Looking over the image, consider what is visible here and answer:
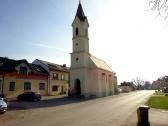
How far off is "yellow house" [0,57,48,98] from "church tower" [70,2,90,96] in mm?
6507

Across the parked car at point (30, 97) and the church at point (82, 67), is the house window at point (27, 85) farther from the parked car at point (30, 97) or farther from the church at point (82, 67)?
the church at point (82, 67)

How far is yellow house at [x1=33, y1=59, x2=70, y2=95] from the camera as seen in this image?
167ft

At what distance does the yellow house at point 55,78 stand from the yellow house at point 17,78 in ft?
10.9

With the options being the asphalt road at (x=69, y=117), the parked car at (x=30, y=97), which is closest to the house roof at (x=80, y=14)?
the parked car at (x=30, y=97)

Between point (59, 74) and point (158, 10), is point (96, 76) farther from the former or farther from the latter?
point (158, 10)

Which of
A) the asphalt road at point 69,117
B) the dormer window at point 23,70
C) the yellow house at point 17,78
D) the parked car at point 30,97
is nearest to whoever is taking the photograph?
the asphalt road at point 69,117

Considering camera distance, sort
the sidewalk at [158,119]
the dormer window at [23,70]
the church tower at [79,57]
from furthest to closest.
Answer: the church tower at [79,57], the dormer window at [23,70], the sidewalk at [158,119]

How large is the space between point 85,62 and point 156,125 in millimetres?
35490

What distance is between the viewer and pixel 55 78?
53219 millimetres

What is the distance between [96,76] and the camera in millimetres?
49656

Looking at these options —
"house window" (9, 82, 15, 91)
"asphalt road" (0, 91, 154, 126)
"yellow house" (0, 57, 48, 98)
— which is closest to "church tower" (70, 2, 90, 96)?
"yellow house" (0, 57, 48, 98)

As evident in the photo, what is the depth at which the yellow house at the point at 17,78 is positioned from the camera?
3717 centimetres

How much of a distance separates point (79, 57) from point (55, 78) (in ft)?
30.0

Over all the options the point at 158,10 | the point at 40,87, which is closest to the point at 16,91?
the point at 40,87
